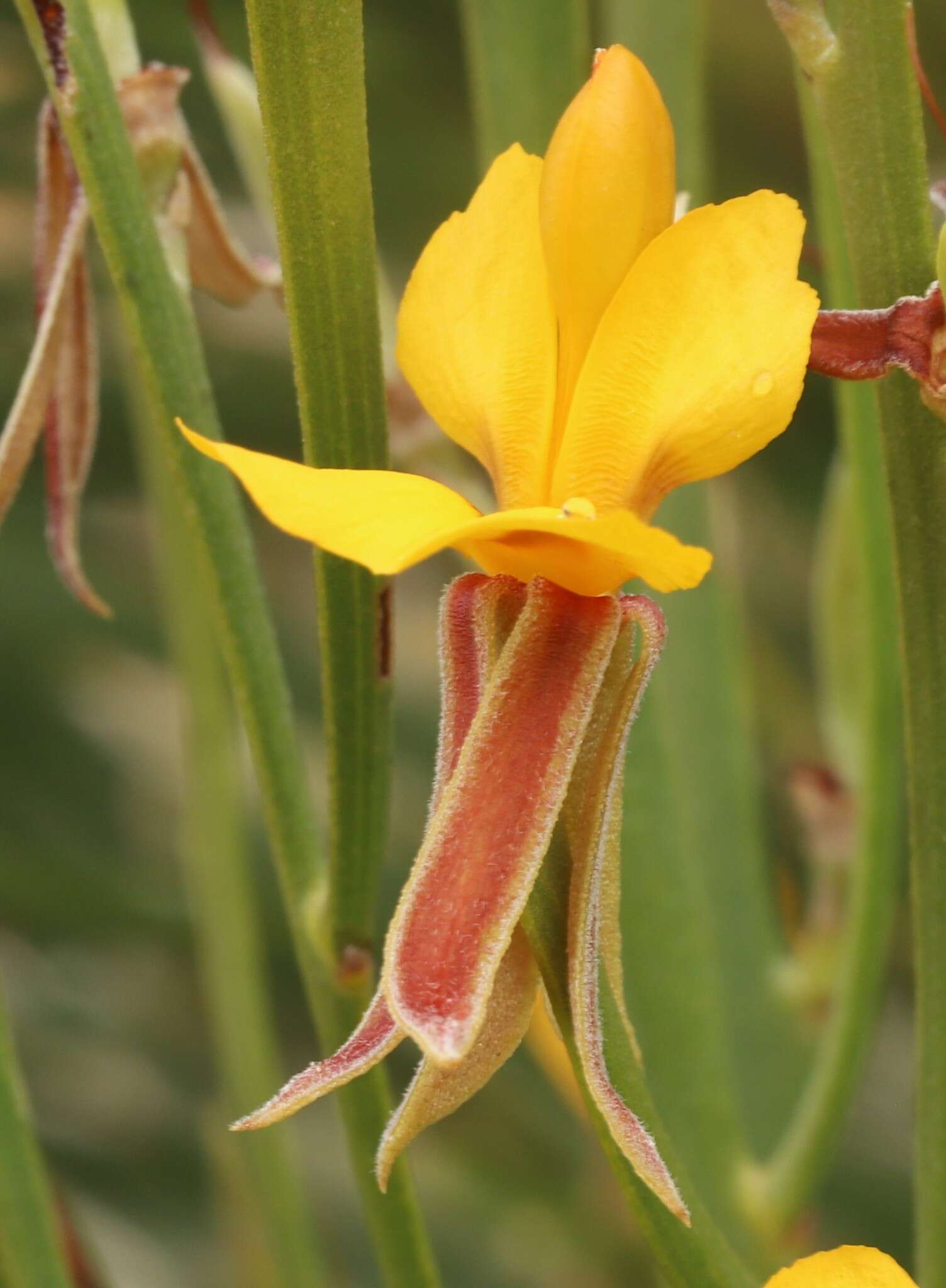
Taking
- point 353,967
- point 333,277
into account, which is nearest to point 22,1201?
point 353,967

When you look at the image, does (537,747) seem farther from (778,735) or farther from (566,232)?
(778,735)

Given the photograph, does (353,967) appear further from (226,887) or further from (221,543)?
(226,887)

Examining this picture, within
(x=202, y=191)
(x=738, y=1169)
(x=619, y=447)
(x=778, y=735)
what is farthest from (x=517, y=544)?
(x=778, y=735)

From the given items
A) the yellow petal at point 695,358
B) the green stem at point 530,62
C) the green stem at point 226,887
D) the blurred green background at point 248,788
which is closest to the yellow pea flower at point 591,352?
the yellow petal at point 695,358

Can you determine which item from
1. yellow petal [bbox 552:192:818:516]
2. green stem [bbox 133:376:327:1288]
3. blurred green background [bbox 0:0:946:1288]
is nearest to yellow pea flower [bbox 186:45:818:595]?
yellow petal [bbox 552:192:818:516]

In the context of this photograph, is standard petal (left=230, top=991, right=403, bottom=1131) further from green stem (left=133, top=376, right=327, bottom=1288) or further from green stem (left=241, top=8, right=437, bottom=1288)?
green stem (left=133, top=376, right=327, bottom=1288)

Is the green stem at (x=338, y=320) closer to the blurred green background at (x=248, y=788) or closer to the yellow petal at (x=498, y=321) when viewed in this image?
the yellow petal at (x=498, y=321)

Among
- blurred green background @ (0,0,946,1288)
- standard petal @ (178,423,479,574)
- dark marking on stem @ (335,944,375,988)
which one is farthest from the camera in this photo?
blurred green background @ (0,0,946,1288)
